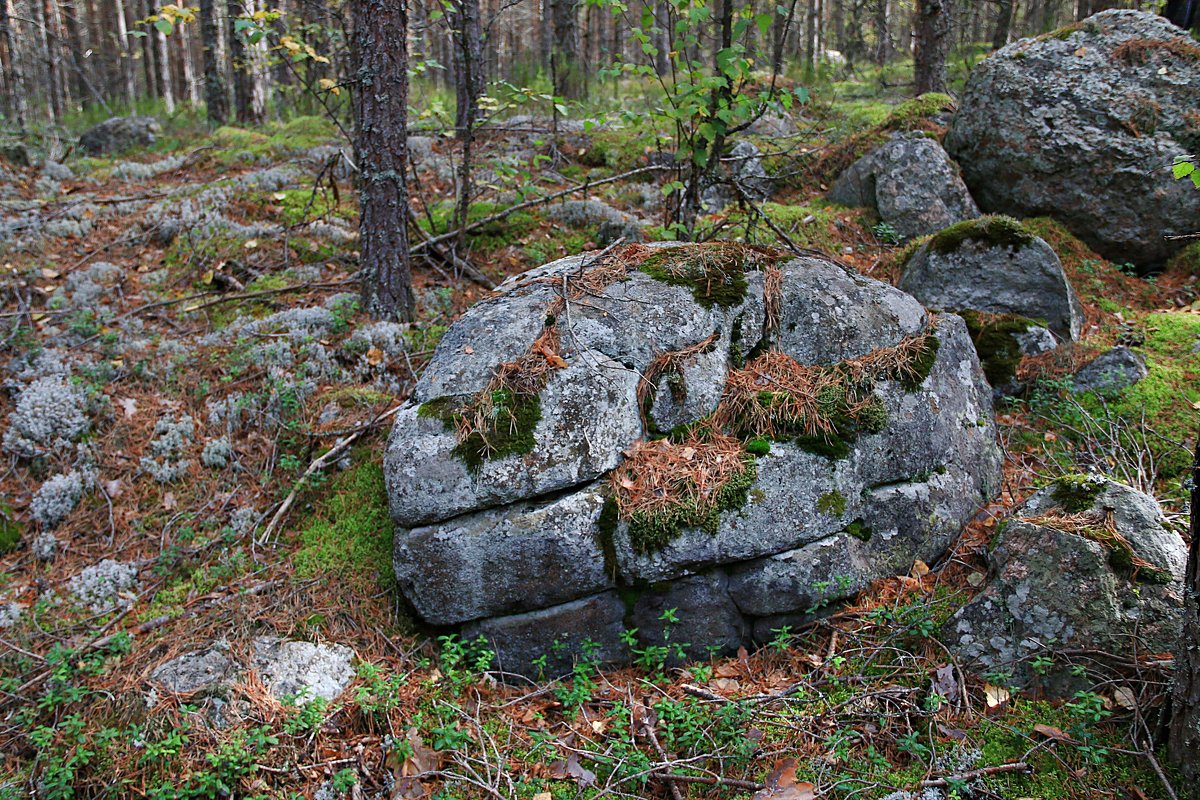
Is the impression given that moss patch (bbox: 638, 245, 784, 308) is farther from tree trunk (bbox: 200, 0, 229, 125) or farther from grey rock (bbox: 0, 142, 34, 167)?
tree trunk (bbox: 200, 0, 229, 125)

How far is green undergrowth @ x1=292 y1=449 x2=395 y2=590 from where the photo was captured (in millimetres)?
4598

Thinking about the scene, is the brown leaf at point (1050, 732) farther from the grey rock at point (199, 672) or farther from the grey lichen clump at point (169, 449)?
the grey lichen clump at point (169, 449)

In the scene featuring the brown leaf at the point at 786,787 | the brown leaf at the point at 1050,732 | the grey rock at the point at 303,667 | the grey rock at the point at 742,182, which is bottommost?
the grey rock at the point at 303,667

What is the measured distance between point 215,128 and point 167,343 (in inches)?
418

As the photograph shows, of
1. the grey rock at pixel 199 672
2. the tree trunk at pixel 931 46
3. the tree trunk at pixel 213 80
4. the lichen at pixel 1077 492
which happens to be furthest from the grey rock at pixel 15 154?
the lichen at pixel 1077 492

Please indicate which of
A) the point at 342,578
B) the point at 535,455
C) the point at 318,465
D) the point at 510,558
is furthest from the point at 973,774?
the point at 318,465

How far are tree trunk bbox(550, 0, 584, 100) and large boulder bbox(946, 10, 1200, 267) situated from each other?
7509 millimetres

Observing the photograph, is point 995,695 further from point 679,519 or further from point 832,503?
point 679,519

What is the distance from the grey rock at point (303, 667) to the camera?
12.9ft

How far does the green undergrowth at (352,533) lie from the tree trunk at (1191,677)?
13.2 ft

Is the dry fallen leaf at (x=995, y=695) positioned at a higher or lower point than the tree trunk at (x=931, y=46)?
lower

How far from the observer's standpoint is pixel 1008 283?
645 centimetres

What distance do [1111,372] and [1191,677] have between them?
354 cm

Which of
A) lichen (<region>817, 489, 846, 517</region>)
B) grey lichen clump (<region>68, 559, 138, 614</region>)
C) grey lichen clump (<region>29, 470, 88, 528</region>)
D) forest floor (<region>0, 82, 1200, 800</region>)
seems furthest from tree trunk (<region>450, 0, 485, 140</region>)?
lichen (<region>817, 489, 846, 517</region>)
